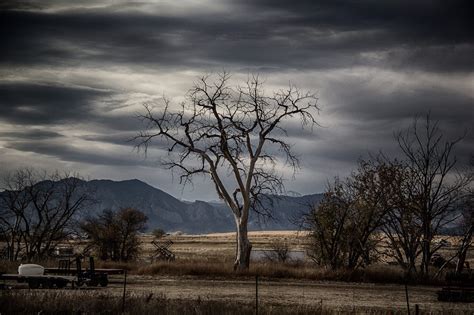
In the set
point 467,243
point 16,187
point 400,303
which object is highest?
point 16,187

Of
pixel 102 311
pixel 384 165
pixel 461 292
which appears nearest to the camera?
pixel 102 311

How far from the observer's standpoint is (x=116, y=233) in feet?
170

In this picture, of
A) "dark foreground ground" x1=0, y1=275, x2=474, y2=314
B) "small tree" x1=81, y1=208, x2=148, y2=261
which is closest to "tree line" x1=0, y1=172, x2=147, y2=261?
"small tree" x1=81, y1=208, x2=148, y2=261

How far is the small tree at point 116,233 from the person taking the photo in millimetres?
51000

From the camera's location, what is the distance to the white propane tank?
86.6ft

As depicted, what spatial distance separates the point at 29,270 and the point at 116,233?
83.0 ft

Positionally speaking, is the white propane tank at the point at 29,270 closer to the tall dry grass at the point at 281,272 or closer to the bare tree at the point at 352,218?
the tall dry grass at the point at 281,272

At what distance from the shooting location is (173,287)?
83.4 feet

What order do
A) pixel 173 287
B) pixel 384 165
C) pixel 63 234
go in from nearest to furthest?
pixel 173 287
pixel 384 165
pixel 63 234

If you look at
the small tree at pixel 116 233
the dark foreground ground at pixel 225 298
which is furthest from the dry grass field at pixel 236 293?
the small tree at pixel 116 233

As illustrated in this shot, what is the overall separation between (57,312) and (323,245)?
21302 millimetres

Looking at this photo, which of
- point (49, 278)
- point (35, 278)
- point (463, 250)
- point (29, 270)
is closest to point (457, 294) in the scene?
point (463, 250)

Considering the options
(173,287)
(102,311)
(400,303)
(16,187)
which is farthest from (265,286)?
(16,187)

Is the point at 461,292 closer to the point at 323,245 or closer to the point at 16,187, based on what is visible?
the point at 323,245
